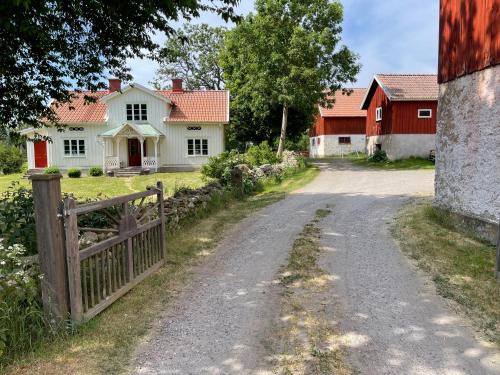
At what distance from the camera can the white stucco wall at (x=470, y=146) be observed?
303 inches

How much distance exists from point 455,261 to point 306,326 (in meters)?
3.59

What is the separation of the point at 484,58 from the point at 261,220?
5727 millimetres

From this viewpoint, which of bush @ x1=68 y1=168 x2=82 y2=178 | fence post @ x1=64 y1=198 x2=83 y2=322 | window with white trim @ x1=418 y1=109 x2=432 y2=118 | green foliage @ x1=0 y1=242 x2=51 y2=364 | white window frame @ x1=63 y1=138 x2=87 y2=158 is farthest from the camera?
white window frame @ x1=63 y1=138 x2=87 y2=158

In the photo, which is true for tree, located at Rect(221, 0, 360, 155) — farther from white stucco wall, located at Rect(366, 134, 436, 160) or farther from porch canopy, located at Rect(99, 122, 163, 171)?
porch canopy, located at Rect(99, 122, 163, 171)

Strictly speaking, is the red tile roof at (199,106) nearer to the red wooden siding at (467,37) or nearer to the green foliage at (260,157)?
the green foliage at (260,157)

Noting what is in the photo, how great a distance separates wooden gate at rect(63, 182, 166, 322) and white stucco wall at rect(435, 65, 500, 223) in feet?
20.2

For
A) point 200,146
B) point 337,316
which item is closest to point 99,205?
point 337,316

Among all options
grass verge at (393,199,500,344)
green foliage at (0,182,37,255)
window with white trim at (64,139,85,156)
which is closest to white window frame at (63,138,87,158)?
window with white trim at (64,139,85,156)

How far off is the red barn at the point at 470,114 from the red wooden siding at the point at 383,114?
18904mm

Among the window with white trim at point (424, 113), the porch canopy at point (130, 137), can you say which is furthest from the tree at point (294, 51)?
the porch canopy at point (130, 137)

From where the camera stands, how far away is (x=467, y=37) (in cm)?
855

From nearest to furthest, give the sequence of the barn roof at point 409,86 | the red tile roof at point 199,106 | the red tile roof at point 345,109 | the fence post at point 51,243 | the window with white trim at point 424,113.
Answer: the fence post at point 51,243
the barn roof at point 409,86
the window with white trim at point 424,113
the red tile roof at point 199,106
the red tile roof at point 345,109

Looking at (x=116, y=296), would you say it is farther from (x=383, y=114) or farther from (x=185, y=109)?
(x=383, y=114)

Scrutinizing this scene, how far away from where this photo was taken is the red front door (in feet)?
98.8
